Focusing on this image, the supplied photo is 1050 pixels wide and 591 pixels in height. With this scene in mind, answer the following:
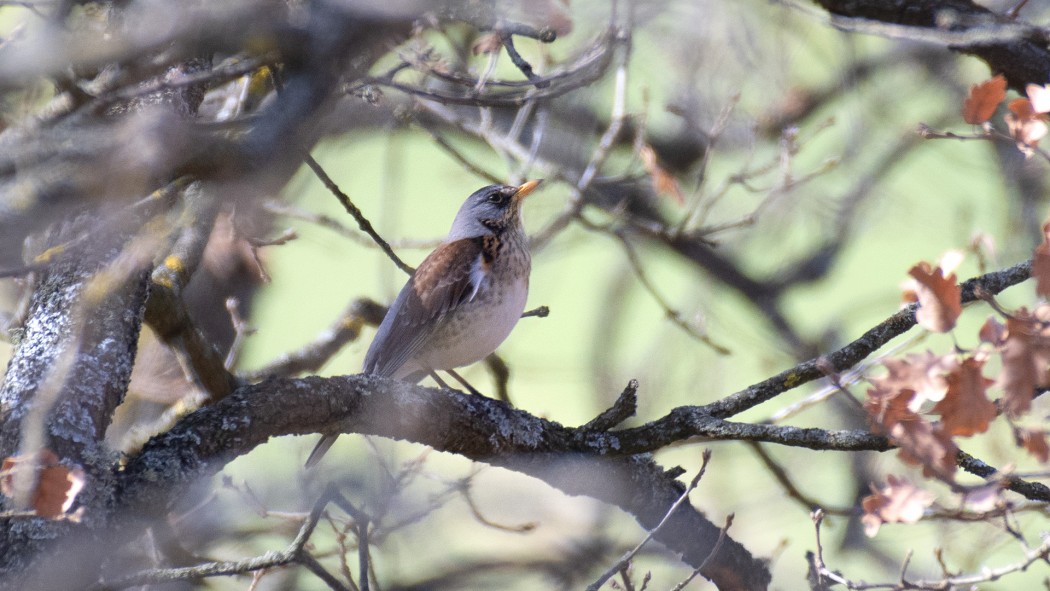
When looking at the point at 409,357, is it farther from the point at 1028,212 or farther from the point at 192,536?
the point at 1028,212

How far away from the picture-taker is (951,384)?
2.62 m

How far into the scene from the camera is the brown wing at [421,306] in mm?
5105

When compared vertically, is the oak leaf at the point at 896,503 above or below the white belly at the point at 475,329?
below

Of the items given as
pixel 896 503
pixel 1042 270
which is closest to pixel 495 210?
pixel 896 503

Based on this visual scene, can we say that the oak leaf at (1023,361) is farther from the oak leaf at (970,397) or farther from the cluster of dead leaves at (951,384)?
the oak leaf at (970,397)

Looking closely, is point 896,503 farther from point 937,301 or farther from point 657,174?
point 657,174

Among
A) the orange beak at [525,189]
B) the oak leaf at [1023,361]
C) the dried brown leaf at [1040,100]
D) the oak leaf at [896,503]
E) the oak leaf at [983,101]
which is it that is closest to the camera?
the oak leaf at [1023,361]

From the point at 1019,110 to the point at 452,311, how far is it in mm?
2825

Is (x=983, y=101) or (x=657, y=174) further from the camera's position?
(x=657, y=174)

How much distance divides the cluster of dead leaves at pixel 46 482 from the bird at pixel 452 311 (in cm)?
246

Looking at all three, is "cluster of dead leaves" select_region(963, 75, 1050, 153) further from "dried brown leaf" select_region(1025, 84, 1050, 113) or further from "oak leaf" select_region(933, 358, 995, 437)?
"oak leaf" select_region(933, 358, 995, 437)

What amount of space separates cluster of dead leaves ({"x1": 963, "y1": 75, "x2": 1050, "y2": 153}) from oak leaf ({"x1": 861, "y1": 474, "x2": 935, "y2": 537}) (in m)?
1.05

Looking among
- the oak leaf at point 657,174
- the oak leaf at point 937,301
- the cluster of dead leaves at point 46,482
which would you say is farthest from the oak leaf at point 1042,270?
the oak leaf at point 657,174

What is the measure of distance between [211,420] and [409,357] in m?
2.08
